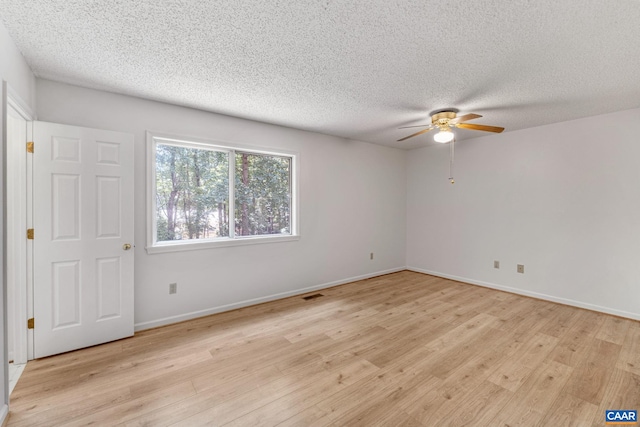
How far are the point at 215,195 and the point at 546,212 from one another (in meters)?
4.67

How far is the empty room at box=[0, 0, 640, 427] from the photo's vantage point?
1738 mm

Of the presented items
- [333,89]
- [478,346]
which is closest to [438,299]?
[478,346]

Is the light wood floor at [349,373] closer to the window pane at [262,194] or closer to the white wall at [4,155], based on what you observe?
the white wall at [4,155]

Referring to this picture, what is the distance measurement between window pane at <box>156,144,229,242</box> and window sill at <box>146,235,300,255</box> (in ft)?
0.50

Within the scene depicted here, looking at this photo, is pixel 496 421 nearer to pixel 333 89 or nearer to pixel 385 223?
pixel 333 89

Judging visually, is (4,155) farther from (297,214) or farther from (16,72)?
(297,214)

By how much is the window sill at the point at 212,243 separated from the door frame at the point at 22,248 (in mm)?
905

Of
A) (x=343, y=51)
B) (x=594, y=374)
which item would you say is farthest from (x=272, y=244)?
(x=594, y=374)

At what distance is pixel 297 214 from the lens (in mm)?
4094

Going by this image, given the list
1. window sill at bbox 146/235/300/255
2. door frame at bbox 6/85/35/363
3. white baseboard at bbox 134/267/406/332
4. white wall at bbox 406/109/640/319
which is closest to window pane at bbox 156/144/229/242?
window sill at bbox 146/235/300/255

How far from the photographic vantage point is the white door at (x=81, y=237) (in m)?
2.32

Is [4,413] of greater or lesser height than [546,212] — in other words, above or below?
below

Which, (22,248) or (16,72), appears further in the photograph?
(22,248)

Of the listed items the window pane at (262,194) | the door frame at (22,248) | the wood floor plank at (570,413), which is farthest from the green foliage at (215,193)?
the wood floor plank at (570,413)
